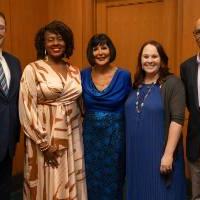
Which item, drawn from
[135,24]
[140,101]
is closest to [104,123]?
[140,101]

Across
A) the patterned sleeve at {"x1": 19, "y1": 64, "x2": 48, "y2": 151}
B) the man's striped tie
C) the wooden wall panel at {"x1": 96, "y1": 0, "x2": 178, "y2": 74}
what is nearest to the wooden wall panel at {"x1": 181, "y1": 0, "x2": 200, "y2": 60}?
the wooden wall panel at {"x1": 96, "y1": 0, "x2": 178, "y2": 74}

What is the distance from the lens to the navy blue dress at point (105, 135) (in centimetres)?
243

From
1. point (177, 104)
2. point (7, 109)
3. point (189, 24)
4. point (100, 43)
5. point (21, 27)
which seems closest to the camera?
point (177, 104)

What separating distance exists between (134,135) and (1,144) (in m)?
0.86

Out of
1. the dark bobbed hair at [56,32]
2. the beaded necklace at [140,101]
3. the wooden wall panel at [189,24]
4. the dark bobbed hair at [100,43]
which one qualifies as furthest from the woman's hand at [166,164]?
the wooden wall panel at [189,24]

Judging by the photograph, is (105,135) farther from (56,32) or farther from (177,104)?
(56,32)

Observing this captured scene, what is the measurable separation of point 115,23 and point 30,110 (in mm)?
1905

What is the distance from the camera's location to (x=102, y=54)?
2490 millimetres

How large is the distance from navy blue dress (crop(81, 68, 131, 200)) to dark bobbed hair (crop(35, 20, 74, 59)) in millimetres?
260

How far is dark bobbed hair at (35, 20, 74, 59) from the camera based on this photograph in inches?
93.9

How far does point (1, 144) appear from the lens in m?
2.28

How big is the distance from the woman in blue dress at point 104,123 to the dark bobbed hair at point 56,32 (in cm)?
16

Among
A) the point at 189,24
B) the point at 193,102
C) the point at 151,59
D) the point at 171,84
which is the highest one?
the point at 189,24

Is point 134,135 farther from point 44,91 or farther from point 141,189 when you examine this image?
point 44,91
